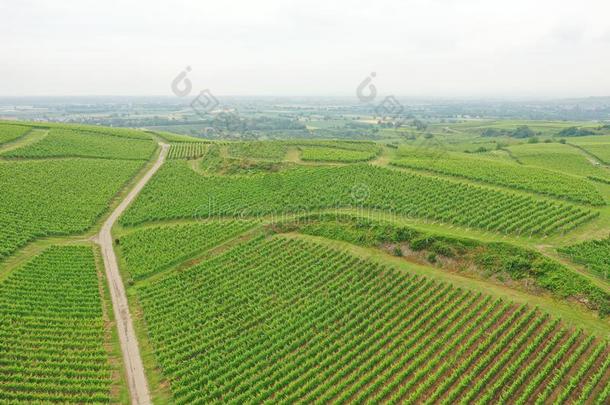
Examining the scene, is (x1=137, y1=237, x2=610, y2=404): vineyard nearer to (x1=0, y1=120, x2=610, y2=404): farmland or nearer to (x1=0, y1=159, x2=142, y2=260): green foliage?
(x1=0, y1=120, x2=610, y2=404): farmland

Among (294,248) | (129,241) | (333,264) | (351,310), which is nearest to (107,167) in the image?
(129,241)

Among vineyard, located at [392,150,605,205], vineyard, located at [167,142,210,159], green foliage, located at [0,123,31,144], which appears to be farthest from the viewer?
vineyard, located at [167,142,210,159]

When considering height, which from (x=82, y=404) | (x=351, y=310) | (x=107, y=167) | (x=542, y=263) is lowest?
(x=82, y=404)

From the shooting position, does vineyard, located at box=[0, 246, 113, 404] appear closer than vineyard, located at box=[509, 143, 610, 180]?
Yes

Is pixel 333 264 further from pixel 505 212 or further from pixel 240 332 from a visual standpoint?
pixel 505 212

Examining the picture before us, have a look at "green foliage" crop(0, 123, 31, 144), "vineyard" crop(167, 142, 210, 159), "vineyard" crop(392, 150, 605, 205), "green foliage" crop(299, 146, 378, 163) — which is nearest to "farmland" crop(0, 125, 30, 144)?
"green foliage" crop(0, 123, 31, 144)

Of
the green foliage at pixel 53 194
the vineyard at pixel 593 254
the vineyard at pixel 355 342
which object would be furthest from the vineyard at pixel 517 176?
the green foliage at pixel 53 194
